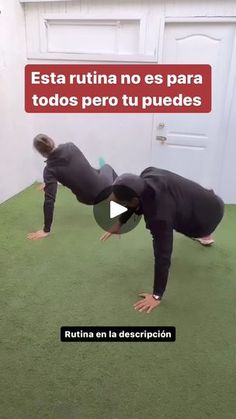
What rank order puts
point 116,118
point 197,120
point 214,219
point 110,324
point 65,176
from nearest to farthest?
point 110,324, point 214,219, point 65,176, point 197,120, point 116,118

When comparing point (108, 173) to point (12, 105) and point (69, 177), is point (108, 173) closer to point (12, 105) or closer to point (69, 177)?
point (69, 177)

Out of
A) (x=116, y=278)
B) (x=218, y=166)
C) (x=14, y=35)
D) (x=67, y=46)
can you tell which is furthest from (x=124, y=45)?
(x=116, y=278)

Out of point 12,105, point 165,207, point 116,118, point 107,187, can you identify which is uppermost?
point 12,105

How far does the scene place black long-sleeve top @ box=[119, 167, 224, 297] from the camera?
4.80ft

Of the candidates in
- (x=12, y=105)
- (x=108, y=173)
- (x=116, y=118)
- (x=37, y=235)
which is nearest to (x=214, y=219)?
(x=108, y=173)

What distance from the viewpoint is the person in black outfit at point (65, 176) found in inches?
89.2

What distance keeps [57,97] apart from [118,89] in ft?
2.39

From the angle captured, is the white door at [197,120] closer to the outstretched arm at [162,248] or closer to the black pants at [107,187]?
the black pants at [107,187]

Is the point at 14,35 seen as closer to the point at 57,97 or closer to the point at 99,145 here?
the point at 57,97

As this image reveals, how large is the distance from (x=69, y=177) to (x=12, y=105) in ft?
4.94

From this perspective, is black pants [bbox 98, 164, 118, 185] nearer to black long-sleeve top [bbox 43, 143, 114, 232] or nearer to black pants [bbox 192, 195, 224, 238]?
black long-sleeve top [bbox 43, 143, 114, 232]

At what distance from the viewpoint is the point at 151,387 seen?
4.15ft
